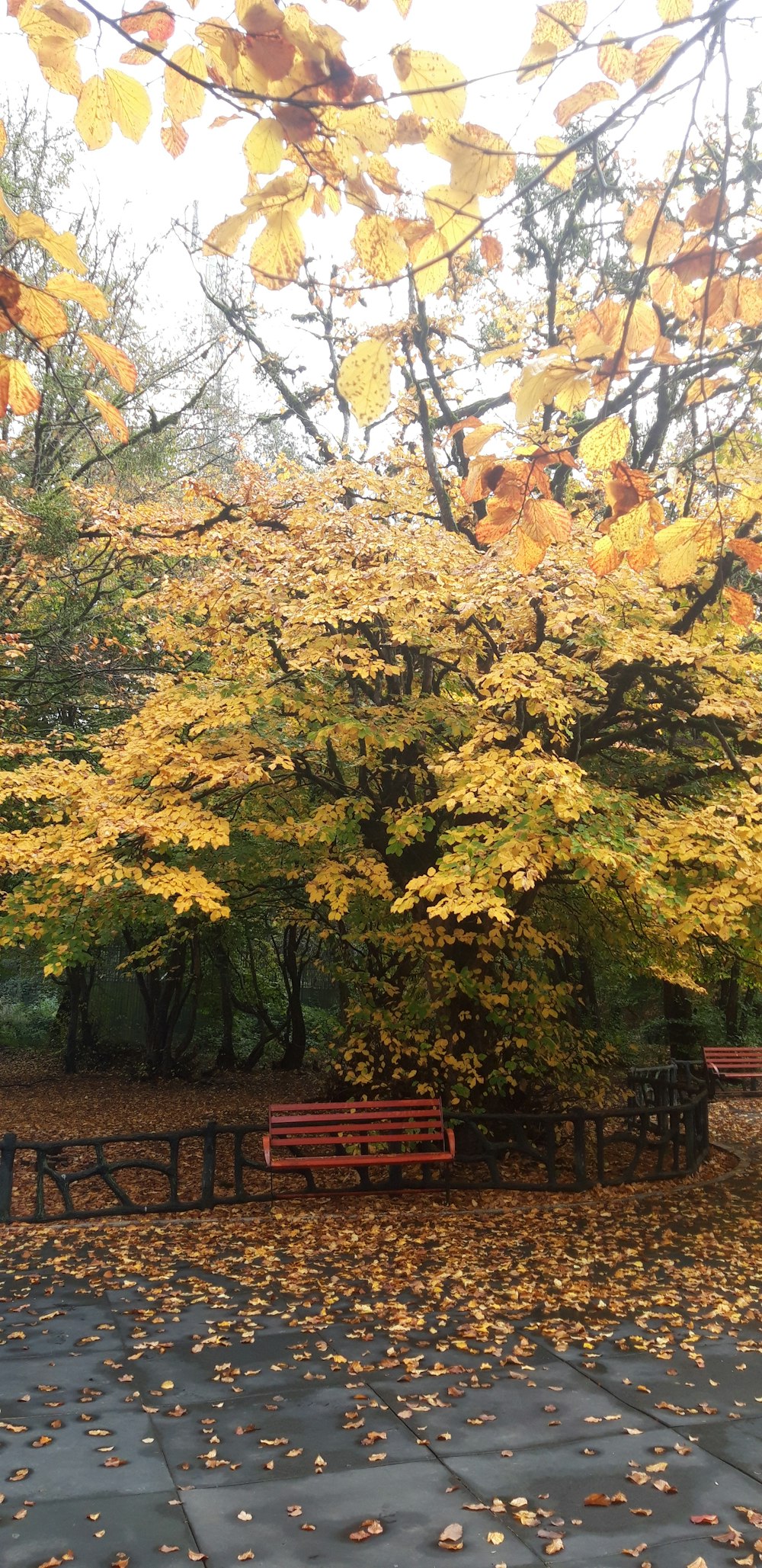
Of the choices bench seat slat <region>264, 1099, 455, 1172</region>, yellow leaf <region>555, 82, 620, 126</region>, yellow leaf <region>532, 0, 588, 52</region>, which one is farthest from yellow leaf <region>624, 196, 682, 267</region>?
bench seat slat <region>264, 1099, 455, 1172</region>

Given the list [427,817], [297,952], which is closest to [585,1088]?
[427,817]

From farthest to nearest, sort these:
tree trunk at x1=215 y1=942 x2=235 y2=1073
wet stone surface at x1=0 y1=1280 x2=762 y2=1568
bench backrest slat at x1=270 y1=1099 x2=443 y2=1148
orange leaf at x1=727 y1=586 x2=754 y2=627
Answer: tree trunk at x1=215 y1=942 x2=235 y2=1073
bench backrest slat at x1=270 y1=1099 x2=443 y2=1148
wet stone surface at x1=0 y1=1280 x2=762 y2=1568
orange leaf at x1=727 y1=586 x2=754 y2=627

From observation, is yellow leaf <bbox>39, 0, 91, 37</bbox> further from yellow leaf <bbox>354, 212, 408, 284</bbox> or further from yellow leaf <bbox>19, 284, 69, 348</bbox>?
yellow leaf <bbox>354, 212, 408, 284</bbox>

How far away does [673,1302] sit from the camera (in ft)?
19.2

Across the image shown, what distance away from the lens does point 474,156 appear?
1.71 metres

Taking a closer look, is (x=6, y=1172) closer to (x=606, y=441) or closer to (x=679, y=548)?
(x=679, y=548)

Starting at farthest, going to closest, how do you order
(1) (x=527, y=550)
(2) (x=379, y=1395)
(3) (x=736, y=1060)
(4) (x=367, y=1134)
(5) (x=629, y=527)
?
(3) (x=736, y=1060)
(4) (x=367, y=1134)
(2) (x=379, y=1395)
(5) (x=629, y=527)
(1) (x=527, y=550)

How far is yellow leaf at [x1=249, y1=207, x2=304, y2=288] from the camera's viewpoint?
174 centimetres

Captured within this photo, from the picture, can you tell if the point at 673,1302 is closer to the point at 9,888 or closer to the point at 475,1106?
the point at 475,1106

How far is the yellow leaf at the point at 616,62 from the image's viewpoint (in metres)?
1.94

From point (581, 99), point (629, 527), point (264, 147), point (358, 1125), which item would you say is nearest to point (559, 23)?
point (581, 99)

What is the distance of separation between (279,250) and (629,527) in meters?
1.07

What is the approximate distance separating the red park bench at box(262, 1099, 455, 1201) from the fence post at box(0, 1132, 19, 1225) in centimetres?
185

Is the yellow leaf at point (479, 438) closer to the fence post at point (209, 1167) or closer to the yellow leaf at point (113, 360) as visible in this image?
the yellow leaf at point (113, 360)
